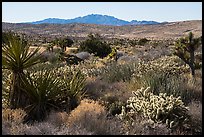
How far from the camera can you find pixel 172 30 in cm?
14450

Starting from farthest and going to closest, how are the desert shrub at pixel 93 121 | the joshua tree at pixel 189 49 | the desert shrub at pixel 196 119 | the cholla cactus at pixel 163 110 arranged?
1. the joshua tree at pixel 189 49
2. the cholla cactus at pixel 163 110
3. the desert shrub at pixel 196 119
4. the desert shrub at pixel 93 121

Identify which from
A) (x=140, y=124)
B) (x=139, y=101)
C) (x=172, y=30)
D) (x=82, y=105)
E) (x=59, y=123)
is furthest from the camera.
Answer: (x=172, y=30)

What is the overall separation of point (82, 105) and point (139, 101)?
1.35 meters

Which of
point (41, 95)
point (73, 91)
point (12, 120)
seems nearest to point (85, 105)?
point (73, 91)

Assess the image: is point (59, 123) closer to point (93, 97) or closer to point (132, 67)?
point (93, 97)

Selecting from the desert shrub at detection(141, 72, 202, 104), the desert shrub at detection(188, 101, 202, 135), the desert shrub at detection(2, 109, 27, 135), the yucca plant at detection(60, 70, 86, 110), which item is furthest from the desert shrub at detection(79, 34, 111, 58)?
the desert shrub at detection(188, 101, 202, 135)

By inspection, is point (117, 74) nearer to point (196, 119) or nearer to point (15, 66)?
point (15, 66)

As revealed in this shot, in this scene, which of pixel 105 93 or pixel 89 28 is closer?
pixel 105 93

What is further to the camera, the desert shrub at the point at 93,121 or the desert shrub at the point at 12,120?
the desert shrub at the point at 93,121

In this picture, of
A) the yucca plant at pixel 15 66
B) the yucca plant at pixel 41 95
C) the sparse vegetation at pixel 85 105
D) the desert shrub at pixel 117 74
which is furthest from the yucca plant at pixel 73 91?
the desert shrub at pixel 117 74

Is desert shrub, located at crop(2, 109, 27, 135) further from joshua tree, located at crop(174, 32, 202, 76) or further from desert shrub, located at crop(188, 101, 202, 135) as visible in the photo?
joshua tree, located at crop(174, 32, 202, 76)

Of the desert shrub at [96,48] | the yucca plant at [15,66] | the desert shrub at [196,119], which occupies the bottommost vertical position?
the desert shrub at [96,48]

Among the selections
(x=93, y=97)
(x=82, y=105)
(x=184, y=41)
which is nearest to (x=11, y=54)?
(x=82, y=105)

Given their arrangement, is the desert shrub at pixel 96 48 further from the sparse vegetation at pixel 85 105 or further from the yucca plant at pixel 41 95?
the yucca plant at pixel 41 95
